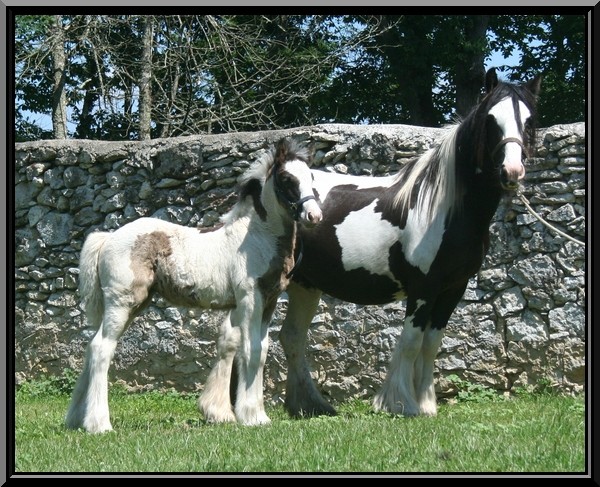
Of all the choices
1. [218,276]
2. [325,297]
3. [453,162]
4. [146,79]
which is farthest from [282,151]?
[146,79]

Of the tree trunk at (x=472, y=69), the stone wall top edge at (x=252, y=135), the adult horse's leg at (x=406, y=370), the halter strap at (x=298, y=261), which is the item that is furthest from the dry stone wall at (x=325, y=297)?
the tree trunk at (x=472, y=69)

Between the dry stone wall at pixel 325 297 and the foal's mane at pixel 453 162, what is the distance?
1.82 metres

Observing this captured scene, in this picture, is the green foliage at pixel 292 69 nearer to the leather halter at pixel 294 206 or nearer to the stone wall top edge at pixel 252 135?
the stone wall top edge at pixel 252 135

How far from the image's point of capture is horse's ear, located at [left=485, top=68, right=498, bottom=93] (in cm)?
631

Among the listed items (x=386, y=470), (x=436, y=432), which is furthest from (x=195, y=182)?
(x=386, y=470)

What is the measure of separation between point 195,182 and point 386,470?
203 inches

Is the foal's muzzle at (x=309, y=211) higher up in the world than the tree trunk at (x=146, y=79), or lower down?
lower down

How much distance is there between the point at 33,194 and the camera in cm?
986

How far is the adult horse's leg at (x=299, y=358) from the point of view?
286 inches

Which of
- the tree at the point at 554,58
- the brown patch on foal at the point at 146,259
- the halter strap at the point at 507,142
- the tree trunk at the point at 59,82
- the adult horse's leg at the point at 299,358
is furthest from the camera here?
the tree at the point at 554,58

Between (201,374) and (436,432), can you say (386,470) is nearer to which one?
(436,432)

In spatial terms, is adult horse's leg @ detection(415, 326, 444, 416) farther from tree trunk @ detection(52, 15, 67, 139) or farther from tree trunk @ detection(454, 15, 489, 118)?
tree trunk @ detection(454, 15, 489, 118)

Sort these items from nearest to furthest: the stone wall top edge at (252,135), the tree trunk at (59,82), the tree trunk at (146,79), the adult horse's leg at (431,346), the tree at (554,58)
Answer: the adult horse's leg at (431,346), the stone wall top edge at (252,135), the tree trunk at (146,79), the tree trunk at (59,82), the tree at (554,58)

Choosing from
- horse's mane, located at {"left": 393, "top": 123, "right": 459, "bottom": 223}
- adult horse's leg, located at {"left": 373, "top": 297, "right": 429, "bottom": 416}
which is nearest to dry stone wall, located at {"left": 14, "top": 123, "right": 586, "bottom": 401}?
horse's mane, located at {"left": 393, "top": 123, "right": 459, "bottom": 223}
